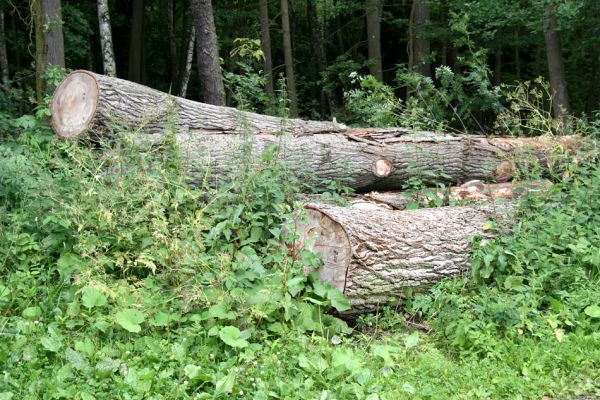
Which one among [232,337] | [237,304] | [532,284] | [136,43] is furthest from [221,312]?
[136,43]

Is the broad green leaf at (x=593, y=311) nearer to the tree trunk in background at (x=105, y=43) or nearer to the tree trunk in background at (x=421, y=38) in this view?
the tree trunk in background at (x=105, y=43)

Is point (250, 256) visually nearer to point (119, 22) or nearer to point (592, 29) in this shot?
point (592, 29)

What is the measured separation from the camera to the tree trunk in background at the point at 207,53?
1145 cm

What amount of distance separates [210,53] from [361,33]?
1305cm

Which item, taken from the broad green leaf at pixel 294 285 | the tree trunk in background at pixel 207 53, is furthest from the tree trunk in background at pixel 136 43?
the broad green leaf at pixel 294 285

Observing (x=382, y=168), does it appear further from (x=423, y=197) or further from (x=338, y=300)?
(x=338, y=300)

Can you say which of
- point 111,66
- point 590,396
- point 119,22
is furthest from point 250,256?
point 119,22

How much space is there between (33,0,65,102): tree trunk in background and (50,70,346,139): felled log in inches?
125

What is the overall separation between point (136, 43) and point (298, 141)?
1365 cm

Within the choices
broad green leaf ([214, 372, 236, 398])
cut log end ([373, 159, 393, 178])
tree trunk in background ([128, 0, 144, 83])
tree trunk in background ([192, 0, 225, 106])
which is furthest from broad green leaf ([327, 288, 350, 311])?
tree trunk in background ([128, 0, 144, 83])

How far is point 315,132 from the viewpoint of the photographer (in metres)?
8.26

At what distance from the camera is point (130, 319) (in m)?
4.66

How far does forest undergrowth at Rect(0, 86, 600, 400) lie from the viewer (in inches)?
166

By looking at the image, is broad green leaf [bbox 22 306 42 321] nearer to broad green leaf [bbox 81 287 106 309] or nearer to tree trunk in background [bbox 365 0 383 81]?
broad green leaf [bbox 81 287 106 309]
